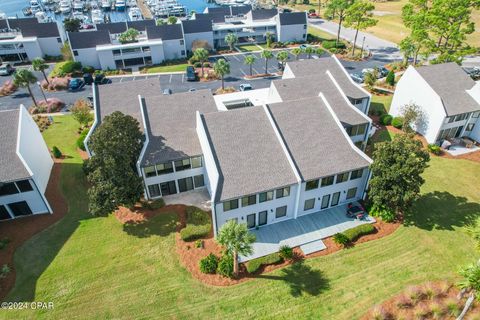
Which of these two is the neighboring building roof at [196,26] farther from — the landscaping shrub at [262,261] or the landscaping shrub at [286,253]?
the landscaping shrub at [262,261]

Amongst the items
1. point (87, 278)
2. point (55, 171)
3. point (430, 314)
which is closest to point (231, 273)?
point (87, 278)

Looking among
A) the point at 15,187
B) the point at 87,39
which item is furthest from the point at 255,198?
the point at 87,39

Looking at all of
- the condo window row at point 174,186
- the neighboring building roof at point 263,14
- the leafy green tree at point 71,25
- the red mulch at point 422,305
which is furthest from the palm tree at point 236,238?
the leafy green tree at point 71,25

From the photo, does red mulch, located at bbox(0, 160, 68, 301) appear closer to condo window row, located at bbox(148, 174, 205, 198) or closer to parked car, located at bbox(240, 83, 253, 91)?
condo window row, located at bbox(148, 174, 205, 198)

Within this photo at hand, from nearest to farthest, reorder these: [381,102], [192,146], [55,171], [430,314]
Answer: [430,314], [192,146], [55,171], [381,102]

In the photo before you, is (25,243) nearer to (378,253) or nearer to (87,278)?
(87,278)

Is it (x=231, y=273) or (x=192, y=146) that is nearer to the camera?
(x=231, y=273)
